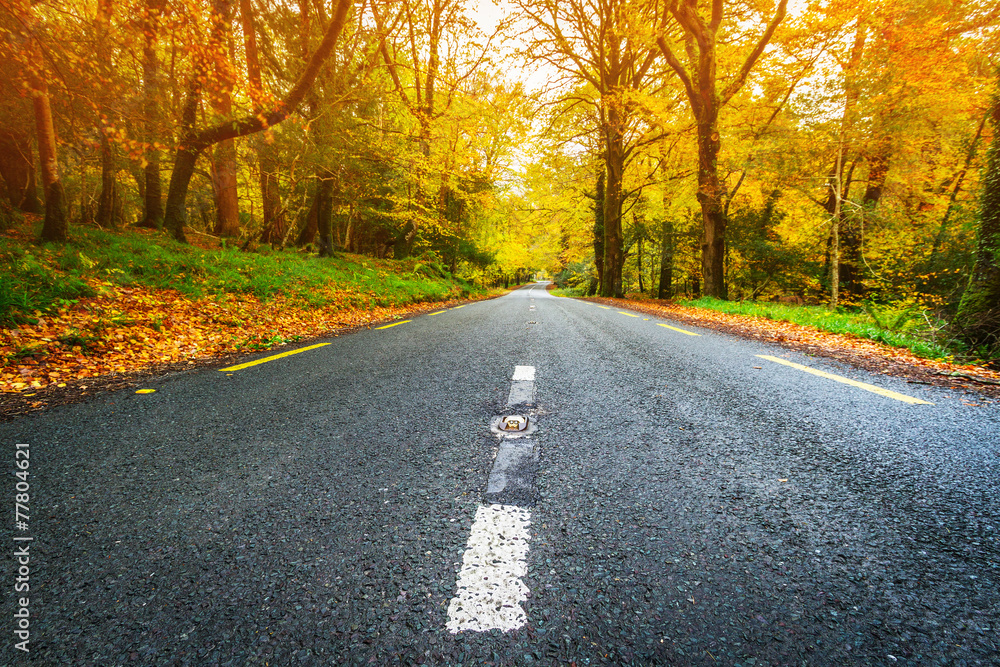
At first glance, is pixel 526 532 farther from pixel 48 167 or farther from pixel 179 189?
pixel 179 189

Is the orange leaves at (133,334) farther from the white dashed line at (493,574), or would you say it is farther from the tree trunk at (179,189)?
the tree trunk at (179,189)

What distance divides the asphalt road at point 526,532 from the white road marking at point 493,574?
2cm

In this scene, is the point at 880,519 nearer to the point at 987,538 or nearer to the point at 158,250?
the point at 987,538

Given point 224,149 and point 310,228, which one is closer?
point 224,149

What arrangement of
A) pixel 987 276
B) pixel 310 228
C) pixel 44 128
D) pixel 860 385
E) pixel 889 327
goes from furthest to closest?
pixel 310 228
pixel 889 327
pixel 44 128
pixel 987 276
pixel 860 385

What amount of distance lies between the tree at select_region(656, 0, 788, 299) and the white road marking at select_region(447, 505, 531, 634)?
12430 millimetres

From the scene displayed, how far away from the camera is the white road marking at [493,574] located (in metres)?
0.81

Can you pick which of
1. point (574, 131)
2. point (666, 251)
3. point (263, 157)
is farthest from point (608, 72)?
point (263, 157)

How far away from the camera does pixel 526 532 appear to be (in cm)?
109

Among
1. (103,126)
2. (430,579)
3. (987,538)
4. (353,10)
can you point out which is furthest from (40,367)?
(353,10)

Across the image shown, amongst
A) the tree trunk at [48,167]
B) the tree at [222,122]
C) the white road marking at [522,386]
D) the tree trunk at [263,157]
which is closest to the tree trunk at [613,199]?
the tree at [222,122]

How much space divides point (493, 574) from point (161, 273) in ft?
25.0

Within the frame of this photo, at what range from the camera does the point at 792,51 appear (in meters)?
10.0

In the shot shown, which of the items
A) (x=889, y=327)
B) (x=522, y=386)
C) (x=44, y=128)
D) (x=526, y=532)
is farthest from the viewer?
(x=889, y=327)
